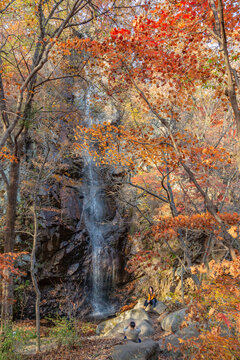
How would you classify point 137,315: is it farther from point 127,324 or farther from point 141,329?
point 141,329

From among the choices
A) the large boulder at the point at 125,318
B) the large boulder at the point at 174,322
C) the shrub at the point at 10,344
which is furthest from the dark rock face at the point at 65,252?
the shrub at the point at 10,344

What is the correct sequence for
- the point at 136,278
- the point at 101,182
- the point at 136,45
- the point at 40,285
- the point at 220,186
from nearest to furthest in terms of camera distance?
the point at 136,45 → the point at 220,186 → the point at 40,285 → the point at 136,278 → the point at 101,182

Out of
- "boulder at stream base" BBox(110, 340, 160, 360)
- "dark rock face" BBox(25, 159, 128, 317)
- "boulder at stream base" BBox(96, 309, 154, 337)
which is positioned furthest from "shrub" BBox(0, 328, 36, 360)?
"dark rock face" BBox(25, 159, 128, 317)

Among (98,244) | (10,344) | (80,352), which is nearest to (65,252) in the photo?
(98,244)

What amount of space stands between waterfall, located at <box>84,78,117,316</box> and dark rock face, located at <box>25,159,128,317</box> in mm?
331

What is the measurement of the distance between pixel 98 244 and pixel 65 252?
93.5 inches

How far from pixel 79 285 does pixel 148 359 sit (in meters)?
8.98

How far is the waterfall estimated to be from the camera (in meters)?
14.0

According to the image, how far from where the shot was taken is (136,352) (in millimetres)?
5332

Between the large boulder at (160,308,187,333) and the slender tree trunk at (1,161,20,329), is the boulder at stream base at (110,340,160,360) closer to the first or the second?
the large boulder at (160,308,187,333)

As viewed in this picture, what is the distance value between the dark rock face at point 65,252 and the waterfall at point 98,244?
33 centimetres

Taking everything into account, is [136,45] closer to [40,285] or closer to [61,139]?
[61,139]

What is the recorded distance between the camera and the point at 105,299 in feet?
46.3

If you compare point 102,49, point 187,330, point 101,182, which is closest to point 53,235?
point 101,182
